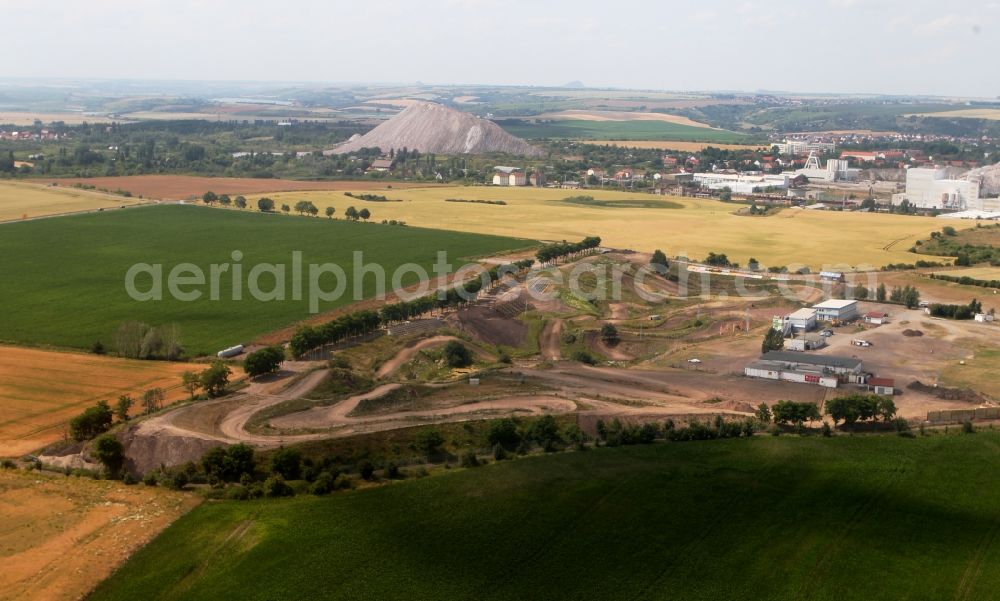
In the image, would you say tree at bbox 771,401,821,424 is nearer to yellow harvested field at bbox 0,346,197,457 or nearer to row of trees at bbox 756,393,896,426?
row of trees at bbox 756,393,896,426

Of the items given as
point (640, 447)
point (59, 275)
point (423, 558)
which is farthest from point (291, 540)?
point (59, 275)

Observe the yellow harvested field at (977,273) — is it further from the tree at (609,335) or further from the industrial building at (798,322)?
the tree at (609,335)

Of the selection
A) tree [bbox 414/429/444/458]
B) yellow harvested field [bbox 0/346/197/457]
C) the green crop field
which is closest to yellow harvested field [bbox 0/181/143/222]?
the green crop field

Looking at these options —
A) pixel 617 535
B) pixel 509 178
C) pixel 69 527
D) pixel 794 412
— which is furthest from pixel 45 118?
pixel 617 535

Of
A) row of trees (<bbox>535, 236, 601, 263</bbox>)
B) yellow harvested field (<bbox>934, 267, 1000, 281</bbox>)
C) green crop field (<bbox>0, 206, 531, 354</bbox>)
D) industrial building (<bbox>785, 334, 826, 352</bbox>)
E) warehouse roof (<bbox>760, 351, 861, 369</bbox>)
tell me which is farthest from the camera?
row of trees (<bbox>535, 236, 601, 263</bbox>)

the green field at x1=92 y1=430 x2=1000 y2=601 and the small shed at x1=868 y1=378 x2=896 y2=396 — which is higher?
the small shed at x1=868 y1=378 x2=896 y2=396

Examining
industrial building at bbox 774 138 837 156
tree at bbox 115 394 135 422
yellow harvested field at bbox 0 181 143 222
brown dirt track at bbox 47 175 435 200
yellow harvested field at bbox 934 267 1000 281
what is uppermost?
industrial building at bbox 774 138 837 156
